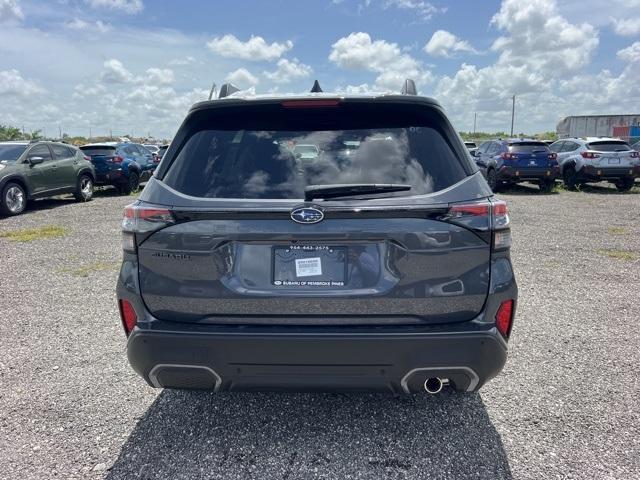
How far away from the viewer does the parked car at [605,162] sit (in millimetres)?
16469

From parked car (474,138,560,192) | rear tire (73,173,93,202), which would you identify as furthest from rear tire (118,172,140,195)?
parked car (474,138,560,192)

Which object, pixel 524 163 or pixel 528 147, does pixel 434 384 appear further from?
pixel 528 147

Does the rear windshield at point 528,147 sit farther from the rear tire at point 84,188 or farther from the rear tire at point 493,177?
the rear tire at point 84,188

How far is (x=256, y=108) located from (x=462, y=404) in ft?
7.48

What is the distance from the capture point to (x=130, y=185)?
16719 millimetres

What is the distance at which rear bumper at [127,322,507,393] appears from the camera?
2.29 metres

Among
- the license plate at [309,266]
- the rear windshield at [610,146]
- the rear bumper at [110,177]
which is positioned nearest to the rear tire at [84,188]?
the rear bumper at [110,177]

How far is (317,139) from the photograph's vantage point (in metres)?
2.48

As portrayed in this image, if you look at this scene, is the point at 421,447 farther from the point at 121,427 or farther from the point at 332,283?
the point at 121,427

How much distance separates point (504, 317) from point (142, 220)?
6.13 feet

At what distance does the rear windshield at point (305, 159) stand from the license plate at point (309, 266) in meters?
0.27

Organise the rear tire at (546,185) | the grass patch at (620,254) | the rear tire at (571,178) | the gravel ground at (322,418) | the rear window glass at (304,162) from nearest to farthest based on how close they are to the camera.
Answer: the rear window glass at (304,162)
the gravel ground at (322,418)
the grass patch at (620,254)
the rear tire at (546,185)
the rear tire at (571,178)

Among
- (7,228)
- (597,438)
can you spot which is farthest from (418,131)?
(7,228)

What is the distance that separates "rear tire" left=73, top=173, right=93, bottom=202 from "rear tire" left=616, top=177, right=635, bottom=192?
17.6 m
